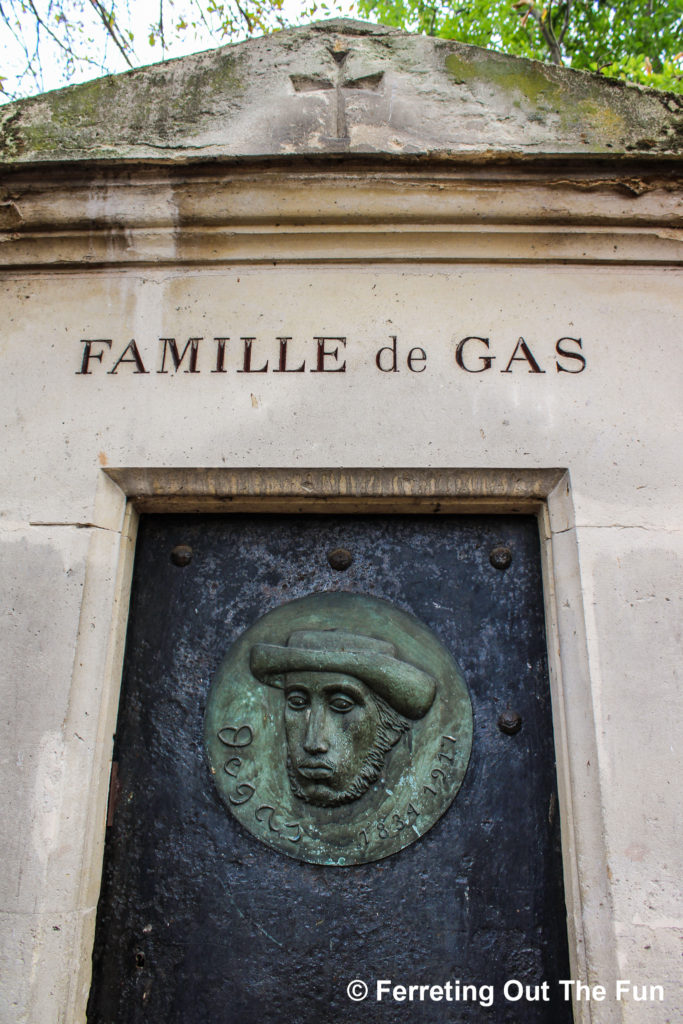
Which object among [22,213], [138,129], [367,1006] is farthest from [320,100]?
[367,1006]

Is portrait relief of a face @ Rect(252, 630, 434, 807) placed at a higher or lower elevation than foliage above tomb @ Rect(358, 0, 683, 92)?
lower

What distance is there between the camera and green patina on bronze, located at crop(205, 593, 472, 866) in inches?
89.1

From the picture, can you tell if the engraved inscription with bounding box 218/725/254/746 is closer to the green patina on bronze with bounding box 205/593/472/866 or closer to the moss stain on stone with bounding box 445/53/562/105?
the green patina on bronze with bounding box 205/593/472/866

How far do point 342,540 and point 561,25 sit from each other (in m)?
6.79

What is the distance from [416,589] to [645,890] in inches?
41.5

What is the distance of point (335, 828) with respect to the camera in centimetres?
228

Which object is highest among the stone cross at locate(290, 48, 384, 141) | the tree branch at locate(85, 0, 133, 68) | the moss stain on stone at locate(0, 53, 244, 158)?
the tree branch at locate(85, 0, 133, 68)

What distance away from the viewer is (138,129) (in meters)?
2.66

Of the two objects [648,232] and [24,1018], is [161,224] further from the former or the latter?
[24,1018]

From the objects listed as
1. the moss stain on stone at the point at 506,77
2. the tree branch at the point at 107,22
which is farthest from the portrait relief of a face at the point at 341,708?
the tree branch at the point at 107,22

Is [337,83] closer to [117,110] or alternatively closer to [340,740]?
[117,110]
